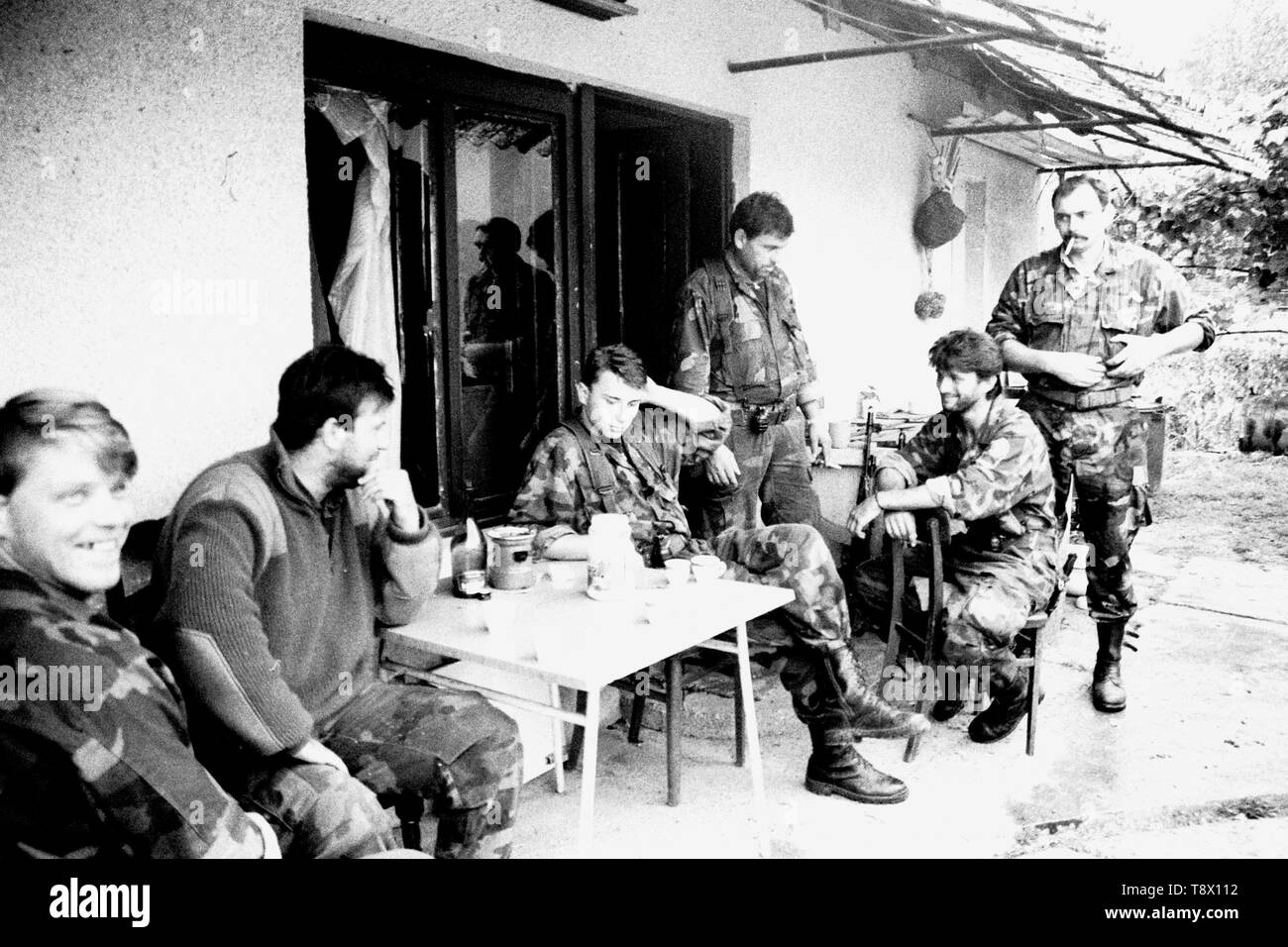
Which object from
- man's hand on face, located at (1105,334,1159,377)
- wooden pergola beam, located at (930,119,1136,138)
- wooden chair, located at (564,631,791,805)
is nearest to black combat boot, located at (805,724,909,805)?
wooden chair, located at (564,631,791,805)

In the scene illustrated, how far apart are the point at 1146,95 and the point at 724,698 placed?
4.78 meters

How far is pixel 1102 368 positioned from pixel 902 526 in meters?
1.23

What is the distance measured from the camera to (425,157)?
379 centimetres

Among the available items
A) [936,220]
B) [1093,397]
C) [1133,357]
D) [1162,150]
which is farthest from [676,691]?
[1162,150]

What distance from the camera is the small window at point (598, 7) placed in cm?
397

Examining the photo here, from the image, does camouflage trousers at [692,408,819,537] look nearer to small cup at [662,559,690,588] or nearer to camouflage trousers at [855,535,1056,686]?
camouflage trousers at [855,535,1056,686]

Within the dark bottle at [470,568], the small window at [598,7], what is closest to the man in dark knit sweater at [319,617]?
the dark bottle at [470,568]

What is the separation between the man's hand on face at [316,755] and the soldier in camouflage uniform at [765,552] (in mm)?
1218

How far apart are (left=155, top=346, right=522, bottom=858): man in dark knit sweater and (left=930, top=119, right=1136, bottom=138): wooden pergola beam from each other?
17.5 feet

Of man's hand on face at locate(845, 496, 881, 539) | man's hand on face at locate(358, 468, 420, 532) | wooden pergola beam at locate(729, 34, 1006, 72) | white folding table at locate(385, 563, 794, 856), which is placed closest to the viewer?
white folding table at locate(385, 563, 794, 856)

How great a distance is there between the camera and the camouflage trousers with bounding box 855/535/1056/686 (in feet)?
12.7

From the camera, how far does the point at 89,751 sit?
1.65 metres
